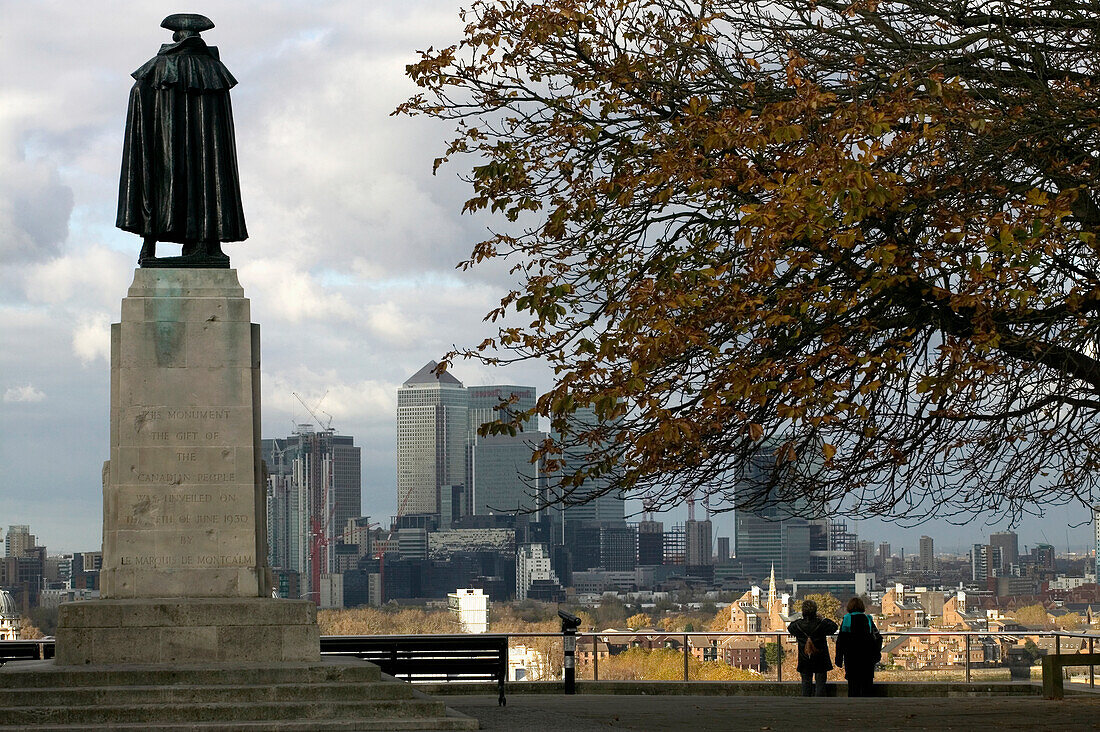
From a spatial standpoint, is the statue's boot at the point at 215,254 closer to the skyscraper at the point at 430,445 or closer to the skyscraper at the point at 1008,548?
the skyscraper at the point at 1008,548

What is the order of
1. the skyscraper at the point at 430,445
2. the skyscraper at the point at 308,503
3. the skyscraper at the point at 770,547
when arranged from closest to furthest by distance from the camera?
the skyscraper at the point at 770,547 < the skyscraper at the point at 308,503 < the skyscraper at the point at 430,445

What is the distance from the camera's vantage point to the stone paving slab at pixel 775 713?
47.9 ft

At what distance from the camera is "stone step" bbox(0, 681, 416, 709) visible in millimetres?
13352

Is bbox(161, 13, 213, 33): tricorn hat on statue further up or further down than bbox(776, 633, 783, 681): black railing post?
further up

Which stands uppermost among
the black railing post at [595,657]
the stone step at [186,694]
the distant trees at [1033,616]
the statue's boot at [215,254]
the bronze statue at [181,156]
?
the bronze statue at [181,156]

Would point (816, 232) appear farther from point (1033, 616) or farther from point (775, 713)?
point (1033, 616)

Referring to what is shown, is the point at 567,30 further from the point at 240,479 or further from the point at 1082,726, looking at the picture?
the point at 1082,726

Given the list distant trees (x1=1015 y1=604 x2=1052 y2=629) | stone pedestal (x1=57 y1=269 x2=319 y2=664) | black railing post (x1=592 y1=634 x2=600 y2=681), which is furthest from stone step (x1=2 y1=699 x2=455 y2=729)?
distant trees (x1=1015 y1=604 x2=1052 y2=629)

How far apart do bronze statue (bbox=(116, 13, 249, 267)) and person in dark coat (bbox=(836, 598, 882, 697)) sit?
8.48 meters

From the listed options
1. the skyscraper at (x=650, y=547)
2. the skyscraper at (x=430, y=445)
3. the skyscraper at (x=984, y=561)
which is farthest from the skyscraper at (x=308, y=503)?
the skyscraper at (x=984, y=561)

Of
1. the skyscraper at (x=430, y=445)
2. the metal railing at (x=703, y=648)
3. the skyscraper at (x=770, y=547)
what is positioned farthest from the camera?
the skyscraper at (x=430, y=445)

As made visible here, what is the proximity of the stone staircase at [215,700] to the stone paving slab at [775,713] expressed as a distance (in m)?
1.06

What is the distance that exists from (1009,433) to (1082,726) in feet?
9.58

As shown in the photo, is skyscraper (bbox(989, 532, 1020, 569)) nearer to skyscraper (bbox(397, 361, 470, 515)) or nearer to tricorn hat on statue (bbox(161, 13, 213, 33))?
tricorn hat on statue (bbox(161, 13, 213, 33))
